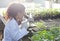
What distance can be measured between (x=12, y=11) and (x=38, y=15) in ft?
10.0

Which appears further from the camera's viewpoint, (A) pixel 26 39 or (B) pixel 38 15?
(B) pixel 38 15

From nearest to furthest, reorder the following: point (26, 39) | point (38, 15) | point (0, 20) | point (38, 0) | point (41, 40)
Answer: point (41, 40), point (26, 39), point (0, 20), point (38, 15), point (38, 0)

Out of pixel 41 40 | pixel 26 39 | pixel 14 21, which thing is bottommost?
pixel 26 39

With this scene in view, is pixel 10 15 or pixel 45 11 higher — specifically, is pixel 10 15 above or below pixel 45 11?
above

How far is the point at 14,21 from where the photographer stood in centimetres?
276

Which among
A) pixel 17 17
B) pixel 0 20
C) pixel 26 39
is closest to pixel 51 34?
pixel 17 17

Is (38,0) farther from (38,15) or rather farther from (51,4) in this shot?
(38,15)

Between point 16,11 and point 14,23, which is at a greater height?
point 16,11

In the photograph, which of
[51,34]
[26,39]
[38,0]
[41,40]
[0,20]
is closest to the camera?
[41,40]

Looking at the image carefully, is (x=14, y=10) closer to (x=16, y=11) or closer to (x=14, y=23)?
(x=16, y=11)

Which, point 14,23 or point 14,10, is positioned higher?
point 14,10

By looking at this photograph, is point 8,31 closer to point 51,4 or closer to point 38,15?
point 38,15

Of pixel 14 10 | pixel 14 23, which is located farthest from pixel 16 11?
pixel 14 23

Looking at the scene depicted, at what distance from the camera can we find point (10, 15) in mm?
2814
